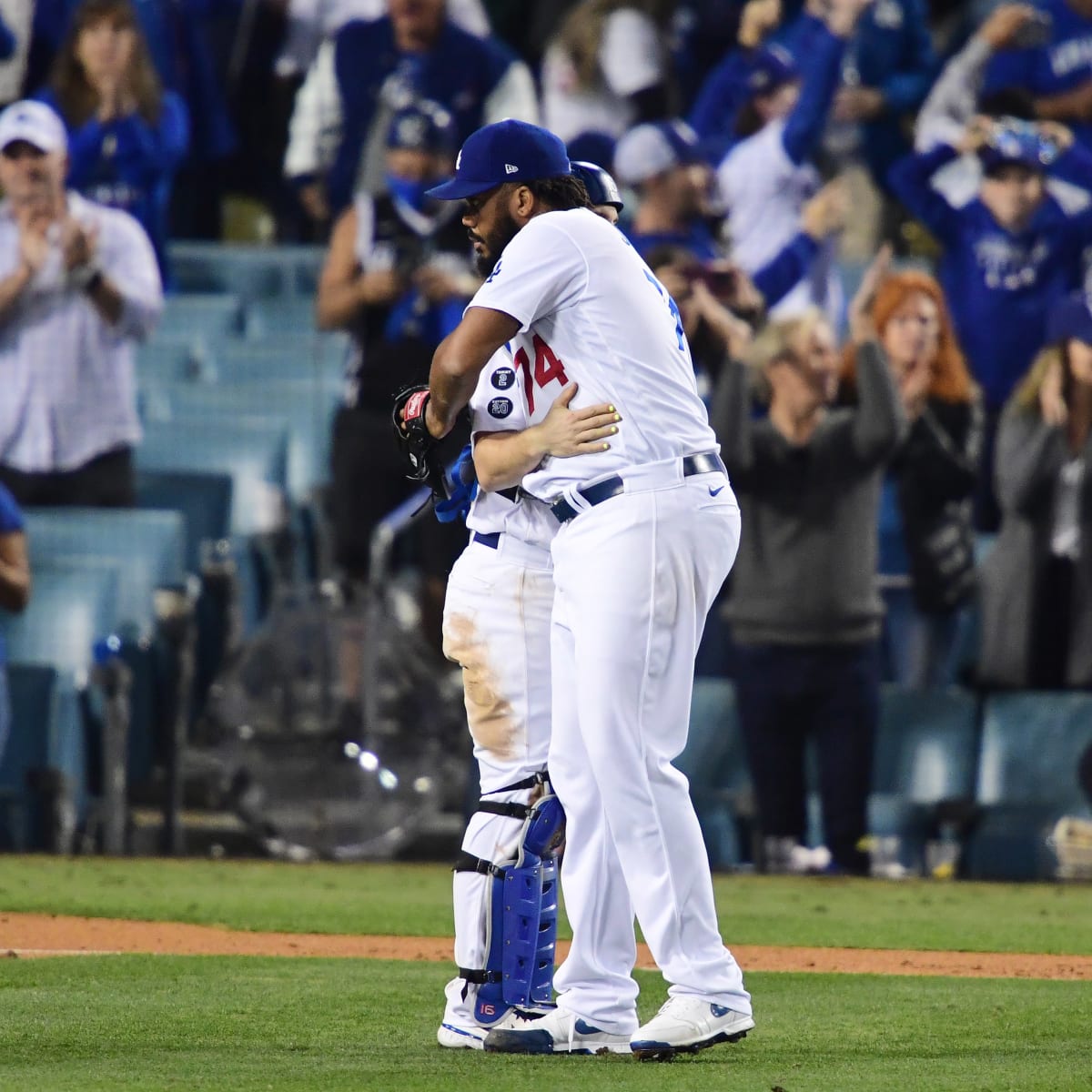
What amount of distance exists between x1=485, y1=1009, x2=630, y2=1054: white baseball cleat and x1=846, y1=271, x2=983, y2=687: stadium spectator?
4733mm

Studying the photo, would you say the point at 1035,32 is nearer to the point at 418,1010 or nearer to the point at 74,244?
the point at 74,244

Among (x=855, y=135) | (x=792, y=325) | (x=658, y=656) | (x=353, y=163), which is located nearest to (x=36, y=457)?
(x=353, y=163)

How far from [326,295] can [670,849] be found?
5400 millimetres

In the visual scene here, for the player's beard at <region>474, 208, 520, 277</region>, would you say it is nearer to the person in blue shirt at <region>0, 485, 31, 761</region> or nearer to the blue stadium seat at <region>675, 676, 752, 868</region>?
the blue stadium seat at <region>675, 676, 752, 868</region>

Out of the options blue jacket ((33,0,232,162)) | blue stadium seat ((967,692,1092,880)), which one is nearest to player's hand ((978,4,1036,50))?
blue stadium seat ((967,692,1092,880))

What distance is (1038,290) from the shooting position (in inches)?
342

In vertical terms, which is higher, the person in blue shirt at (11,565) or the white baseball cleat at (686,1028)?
the person in blue shirt at (11,565)

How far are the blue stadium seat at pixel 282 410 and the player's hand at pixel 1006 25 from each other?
133 inches

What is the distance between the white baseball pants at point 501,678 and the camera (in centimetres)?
386

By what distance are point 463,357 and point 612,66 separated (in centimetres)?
587

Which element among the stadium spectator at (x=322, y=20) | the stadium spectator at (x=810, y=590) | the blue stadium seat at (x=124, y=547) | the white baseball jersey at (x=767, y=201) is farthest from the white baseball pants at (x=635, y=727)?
the stadium spectator at (x=322, y=20)

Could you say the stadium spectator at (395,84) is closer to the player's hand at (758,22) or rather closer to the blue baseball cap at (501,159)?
the player's hand at (758,22)

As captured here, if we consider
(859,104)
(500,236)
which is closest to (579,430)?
(500,236)

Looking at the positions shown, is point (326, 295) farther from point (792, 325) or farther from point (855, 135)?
point (855, 135)
